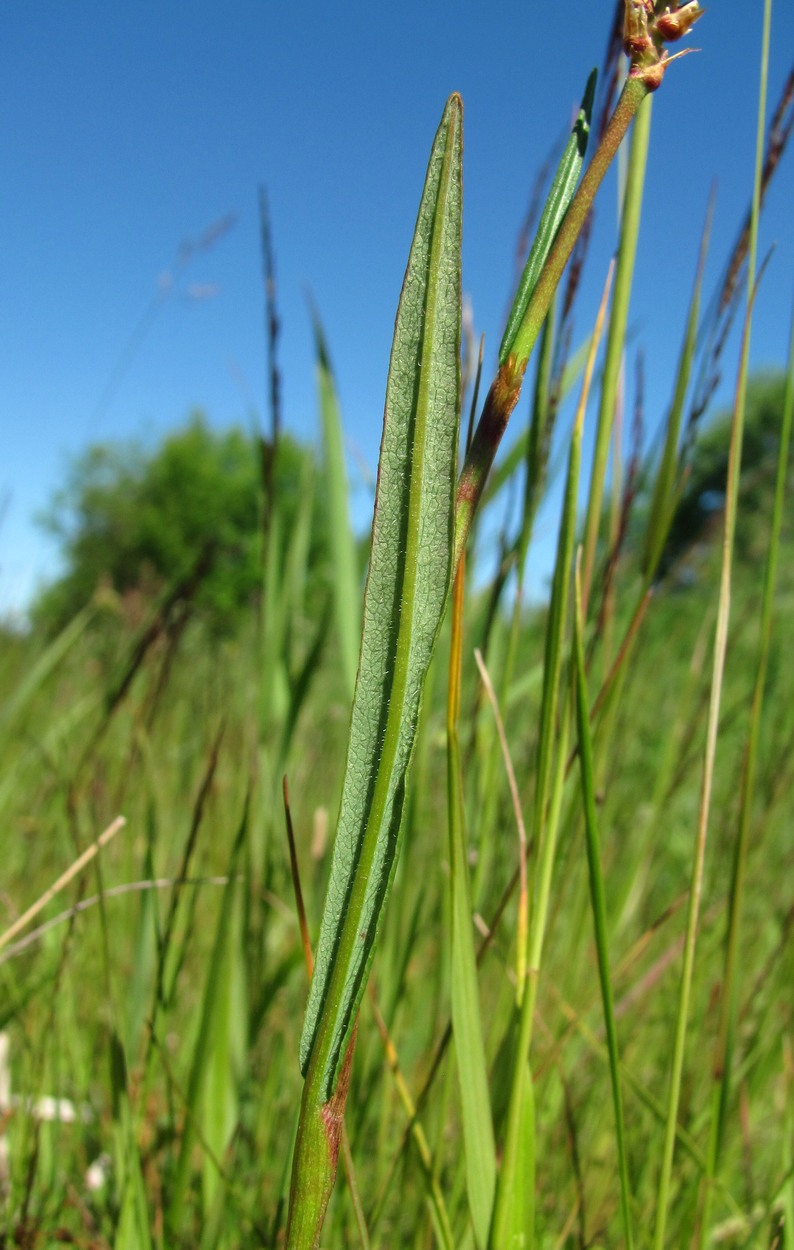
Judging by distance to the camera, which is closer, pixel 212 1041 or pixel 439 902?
pixel 212 1041

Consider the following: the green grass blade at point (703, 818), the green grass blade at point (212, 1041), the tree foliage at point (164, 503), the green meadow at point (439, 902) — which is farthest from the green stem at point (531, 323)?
the tree foliage at point (164, 503)

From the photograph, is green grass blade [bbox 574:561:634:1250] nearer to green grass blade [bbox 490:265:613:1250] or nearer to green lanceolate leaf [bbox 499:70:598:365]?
green grass blade [bbox 490:265:613:1250]

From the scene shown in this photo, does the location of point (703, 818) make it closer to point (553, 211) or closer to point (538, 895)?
point (538, 895)

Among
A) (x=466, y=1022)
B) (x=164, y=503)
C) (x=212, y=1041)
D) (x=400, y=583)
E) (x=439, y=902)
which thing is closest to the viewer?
(x=400, y=583)

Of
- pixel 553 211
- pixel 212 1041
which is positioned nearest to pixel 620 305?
pixel 553 211

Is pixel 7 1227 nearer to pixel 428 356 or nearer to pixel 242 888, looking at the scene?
pixel 242 888

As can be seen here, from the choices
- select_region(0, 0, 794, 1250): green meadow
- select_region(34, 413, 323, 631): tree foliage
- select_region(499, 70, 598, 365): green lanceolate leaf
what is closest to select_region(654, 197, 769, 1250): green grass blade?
select_region(0, 0, 794, 1250): green meadow
